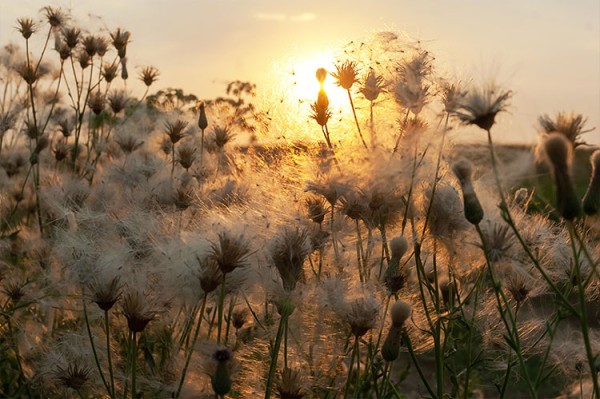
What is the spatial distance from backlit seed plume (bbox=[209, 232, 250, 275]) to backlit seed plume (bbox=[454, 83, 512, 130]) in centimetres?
68

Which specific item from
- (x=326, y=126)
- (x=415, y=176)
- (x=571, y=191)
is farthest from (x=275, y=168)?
(x=571, y=191)

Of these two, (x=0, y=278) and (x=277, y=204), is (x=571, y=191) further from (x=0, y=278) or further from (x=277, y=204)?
(x=0, y=278)

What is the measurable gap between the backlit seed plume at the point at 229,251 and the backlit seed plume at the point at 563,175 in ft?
2.71

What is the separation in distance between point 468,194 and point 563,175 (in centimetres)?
34

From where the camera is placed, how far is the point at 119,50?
592 cm

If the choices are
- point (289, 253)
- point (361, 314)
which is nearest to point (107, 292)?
point (289, 253)

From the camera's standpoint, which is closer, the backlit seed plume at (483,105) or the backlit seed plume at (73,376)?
the backlit seed plume at (483,105)

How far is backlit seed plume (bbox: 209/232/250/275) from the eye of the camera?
232 centimetres

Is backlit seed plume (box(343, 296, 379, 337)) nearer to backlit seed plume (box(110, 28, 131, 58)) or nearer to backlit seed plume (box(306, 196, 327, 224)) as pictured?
backlit seed plume (box(306, 196, 327, 224))

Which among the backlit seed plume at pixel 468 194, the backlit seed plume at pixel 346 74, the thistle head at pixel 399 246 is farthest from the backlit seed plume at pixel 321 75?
the backlit seed plume at pixel 468 194

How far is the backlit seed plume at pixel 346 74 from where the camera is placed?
3299 mm

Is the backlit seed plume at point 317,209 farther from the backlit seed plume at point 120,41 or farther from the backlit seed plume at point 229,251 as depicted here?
the backlit seed plume at point 120,41

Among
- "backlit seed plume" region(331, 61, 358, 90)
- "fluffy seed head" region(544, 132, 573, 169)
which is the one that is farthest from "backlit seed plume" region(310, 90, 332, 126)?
"fluffy seed head" region(544, 132, 573, 169)

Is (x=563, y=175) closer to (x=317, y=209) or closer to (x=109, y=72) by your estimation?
(x=317, y=209)
